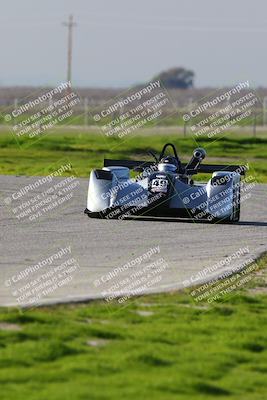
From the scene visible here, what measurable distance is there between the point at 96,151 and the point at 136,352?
39814 mm

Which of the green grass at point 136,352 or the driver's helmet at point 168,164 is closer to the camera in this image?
the green grass at point 136,352

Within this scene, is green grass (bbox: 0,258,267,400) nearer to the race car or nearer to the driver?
the race car

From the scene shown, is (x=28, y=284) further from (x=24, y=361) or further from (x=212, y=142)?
(x=212, y=142)

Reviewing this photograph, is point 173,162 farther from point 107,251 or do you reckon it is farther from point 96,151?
point 96,151

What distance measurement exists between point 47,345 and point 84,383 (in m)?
1.22

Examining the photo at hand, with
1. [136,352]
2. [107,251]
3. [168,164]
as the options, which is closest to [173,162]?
[168,164]

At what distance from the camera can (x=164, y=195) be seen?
21.4 metres

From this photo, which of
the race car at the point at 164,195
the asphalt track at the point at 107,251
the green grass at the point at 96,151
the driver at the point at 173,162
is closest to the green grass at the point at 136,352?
the asphalt track at the point at 107,251

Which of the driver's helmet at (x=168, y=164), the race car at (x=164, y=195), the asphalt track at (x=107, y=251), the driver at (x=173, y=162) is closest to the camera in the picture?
the asphalt track at (x=107, y=251)

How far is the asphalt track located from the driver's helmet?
0.85m

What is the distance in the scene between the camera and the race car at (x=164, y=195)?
70.3 ft

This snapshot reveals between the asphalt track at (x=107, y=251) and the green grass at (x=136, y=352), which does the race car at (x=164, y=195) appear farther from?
the green grass at (x=136, y=352)

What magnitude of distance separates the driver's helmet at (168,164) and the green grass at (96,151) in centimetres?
1488

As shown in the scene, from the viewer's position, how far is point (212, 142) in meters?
56.7
